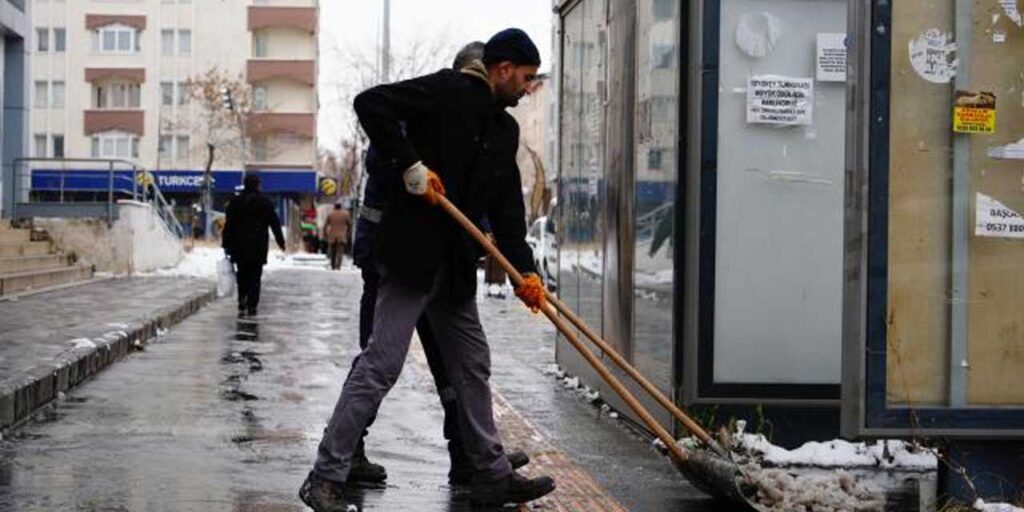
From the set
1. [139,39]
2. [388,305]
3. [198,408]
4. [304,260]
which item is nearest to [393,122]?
[388,305]

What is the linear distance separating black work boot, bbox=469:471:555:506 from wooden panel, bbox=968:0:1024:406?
6.11 feet

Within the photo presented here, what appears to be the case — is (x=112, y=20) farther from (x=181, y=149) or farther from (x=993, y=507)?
(x=993, y=507)

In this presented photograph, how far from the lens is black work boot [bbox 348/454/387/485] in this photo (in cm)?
626

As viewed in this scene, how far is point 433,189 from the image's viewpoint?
18.0 ft

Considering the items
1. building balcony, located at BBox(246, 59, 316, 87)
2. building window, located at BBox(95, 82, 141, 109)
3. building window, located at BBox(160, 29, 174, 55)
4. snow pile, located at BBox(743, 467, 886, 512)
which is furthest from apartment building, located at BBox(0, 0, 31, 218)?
building window, located at BBox(95, 82, 141, 109)

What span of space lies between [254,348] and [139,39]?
6580 centimetres

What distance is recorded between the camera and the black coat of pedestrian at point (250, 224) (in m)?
17.1

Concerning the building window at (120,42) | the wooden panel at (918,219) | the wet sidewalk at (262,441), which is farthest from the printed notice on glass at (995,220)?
the building window at (120,42)

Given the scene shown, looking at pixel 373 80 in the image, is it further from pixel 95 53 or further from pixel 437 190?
pixel 437 190

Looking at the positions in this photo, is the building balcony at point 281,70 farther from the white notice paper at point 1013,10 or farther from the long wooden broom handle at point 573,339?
the white notice paper at point 1013,10

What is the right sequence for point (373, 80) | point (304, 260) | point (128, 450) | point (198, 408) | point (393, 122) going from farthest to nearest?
point (373, 80)
point (304, 260)
point (198, 408)
point (128, 450)
point (393, 122)

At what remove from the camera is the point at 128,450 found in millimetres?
6887

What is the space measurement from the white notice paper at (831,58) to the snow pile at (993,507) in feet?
8.03

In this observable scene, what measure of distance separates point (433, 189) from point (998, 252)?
2424 millimetres
